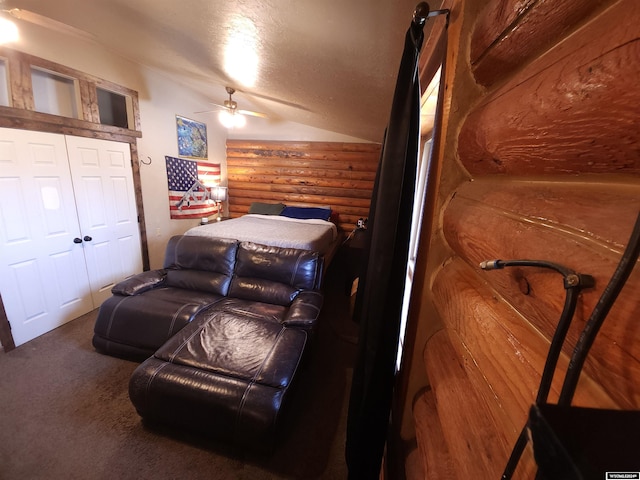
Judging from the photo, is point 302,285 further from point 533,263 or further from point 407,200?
point 533,263

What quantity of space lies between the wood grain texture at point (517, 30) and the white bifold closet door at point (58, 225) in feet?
11.1

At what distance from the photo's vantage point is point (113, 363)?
208 centimetres

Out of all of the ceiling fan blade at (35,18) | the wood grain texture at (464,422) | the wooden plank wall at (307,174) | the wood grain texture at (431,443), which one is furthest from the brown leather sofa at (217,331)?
the wooden plank wall at (307,174)

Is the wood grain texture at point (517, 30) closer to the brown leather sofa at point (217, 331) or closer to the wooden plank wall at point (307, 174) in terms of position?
the brown leather sofa at point (217, 331)

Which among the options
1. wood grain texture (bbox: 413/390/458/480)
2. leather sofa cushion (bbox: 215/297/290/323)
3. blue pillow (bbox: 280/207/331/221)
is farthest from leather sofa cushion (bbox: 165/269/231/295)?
blue pillow (bbox: 280/207/331/221)

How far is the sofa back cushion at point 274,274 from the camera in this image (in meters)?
2.34

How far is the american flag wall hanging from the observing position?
12.6 ft

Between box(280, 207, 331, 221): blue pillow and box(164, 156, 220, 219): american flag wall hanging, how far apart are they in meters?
1.41

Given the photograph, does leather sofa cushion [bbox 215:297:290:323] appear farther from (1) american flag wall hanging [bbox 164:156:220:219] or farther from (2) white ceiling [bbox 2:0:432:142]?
(1) american flag wall hanging [bbox 164:156:220:219]

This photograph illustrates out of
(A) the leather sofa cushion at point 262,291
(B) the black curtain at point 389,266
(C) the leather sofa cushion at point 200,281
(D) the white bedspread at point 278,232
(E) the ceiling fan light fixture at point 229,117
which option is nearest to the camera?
(B) the black curtain at point 389,266

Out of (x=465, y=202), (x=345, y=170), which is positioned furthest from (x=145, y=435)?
(x=345, y=170)

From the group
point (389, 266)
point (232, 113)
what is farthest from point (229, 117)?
point (389, 266)

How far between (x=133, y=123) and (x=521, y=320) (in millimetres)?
4194

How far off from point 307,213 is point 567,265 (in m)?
4.34
